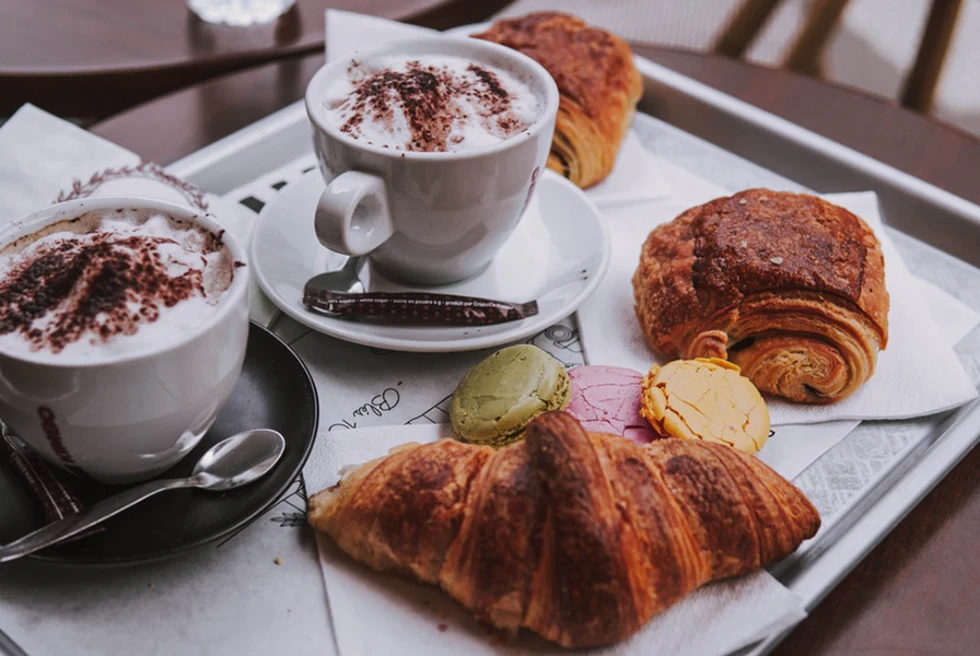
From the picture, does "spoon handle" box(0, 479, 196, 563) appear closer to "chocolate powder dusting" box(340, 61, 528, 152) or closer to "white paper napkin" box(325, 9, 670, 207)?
"chocolate powder dusting" box(340, 61, 528, 152)

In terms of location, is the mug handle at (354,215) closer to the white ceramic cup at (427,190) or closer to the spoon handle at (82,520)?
the white ceramic cup at (427,190)

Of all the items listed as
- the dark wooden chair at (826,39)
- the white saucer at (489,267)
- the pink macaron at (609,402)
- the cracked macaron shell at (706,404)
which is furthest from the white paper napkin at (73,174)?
the dark wooden chair at (826,39)

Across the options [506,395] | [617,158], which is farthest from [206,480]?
[617,158]

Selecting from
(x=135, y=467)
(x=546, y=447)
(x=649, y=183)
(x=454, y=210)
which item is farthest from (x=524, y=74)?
(x=135, y=467)

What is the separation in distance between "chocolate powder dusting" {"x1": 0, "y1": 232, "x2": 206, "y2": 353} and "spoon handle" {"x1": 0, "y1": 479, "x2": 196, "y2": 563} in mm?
209

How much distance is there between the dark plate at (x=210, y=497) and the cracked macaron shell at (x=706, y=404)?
1.51ft

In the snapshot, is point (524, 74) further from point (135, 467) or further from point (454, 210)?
point (135, 467)

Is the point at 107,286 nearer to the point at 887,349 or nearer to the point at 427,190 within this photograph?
the point at 427,190

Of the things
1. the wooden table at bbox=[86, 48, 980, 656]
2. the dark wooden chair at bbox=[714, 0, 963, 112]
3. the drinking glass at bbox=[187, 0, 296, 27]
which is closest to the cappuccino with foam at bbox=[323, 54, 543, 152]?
the wooden table at bbox=[86, 48, 980, 656]

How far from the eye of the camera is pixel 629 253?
1619 millimetres

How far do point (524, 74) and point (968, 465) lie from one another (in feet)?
2.91

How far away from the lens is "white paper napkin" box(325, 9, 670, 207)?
1775 mm

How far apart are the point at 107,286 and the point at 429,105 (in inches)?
22.1

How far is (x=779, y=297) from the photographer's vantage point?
1.28 m
